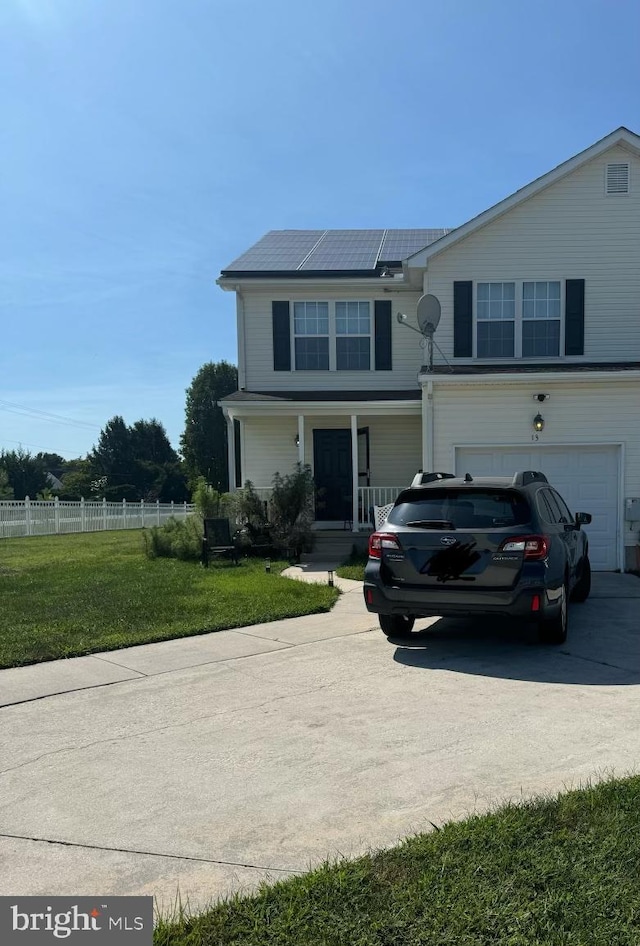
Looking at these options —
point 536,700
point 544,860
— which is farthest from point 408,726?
point 544,860

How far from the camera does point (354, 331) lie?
53.1ft

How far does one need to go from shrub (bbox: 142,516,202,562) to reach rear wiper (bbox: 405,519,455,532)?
8.13 meters

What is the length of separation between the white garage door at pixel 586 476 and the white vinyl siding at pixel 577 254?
120 inches

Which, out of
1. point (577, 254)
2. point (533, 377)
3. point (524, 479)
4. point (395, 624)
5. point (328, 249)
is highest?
point (328, 249)

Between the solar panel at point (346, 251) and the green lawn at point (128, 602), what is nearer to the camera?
the green lawn at point (128, 602)

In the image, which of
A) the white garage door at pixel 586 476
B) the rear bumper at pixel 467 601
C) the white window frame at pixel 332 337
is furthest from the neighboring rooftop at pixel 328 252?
the rear bumper at pixel 467 601

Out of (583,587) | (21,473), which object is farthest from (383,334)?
(21,473)

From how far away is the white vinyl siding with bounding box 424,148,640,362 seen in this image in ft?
46.5

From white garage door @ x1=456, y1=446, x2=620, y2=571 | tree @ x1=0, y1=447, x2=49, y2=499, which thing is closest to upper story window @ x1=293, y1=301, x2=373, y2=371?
white garage door @ x1=456, y1=446, x2=620, y2=571

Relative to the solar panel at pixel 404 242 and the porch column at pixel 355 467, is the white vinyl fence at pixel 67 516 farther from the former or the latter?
the solar panel at pixel 404 242

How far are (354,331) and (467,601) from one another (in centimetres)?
1092

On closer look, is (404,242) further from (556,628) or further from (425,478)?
(556,628)

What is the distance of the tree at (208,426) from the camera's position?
159 ft

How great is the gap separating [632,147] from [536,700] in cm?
1281
